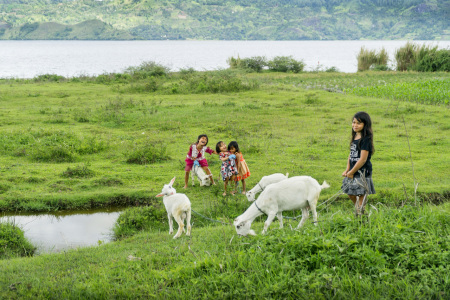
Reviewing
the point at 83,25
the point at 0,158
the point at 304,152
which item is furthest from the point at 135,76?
the point at 83,25

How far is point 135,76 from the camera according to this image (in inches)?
1254

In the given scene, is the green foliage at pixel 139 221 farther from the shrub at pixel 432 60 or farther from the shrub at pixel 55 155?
the shrub at pixel 432 60

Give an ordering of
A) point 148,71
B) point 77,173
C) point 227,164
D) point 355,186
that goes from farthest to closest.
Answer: point 148,71, point 77,173, point 227,164, point 355,186

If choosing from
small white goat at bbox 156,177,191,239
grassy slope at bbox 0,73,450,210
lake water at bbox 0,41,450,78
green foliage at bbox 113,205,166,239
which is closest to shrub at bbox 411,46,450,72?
lake water at bbox 0,41,450,78

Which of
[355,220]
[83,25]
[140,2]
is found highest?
Result: [140,2]

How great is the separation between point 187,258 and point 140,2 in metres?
201

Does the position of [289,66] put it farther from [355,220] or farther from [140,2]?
[140,2]

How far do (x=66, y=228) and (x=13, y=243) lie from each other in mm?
1437

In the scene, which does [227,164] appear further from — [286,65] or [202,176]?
[286,65]

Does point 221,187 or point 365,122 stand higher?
point 365,122

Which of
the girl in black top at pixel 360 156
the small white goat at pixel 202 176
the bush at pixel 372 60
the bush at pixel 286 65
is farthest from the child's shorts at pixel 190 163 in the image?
the bush at pixel 372 60

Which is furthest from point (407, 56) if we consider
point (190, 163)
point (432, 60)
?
point (190, 163)

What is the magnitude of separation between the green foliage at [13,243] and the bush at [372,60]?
40570 mm

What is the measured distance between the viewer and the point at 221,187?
31.5ft
